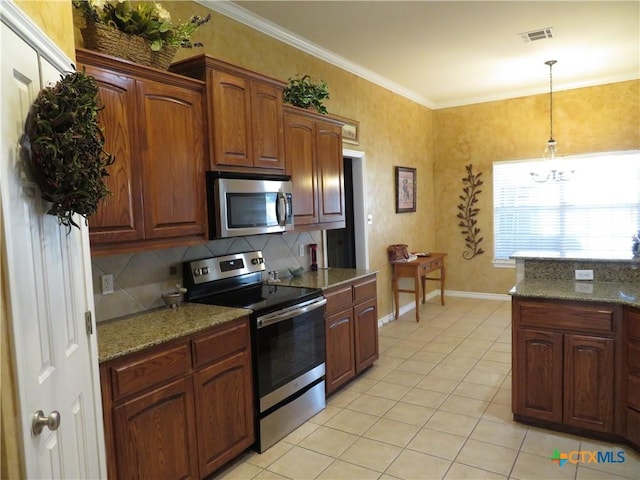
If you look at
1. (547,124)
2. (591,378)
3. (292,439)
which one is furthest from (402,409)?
(547,124)

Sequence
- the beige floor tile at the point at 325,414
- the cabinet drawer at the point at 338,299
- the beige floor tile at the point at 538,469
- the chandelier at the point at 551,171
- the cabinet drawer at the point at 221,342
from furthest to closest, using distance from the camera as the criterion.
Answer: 1. the chandelier at the point at 551,171
2. the cabinet drawer at the point at 338,299
3. the beige floor tile at the point at 325,414
4. the beige floor tile at the point at 538,469
5. the cabinet drawer at the point at 221,342

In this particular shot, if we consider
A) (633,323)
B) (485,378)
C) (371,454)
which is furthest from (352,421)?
(633,323)

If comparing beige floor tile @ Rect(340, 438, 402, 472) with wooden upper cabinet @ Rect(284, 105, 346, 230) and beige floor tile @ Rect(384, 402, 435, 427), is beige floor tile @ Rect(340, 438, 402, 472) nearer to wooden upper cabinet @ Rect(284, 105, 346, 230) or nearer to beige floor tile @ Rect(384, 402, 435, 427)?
beige floor tile @ Rect(384, 402, 435, 427)

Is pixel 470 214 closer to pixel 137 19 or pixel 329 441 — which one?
pixel 329 441

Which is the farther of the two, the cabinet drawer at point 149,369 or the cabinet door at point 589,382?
the cabinet door at point 589,382

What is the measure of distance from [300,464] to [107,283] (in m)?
1.51

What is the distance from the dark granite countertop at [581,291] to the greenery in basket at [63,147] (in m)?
2.51

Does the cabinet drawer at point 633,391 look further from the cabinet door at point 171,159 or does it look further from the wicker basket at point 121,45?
the wicker basket at point 121,45

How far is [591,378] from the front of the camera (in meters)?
2.59

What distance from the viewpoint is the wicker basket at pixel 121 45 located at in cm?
204

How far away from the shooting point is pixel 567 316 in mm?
2621

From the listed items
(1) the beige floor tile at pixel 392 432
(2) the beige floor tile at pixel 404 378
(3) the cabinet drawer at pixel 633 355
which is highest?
(3) the cabinet drawer at pixel 633 355

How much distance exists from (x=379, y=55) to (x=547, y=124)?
2973mm

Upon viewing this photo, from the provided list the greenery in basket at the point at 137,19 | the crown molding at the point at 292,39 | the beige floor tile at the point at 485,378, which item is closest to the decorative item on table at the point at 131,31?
the greenery in basket at the point at 137,19
